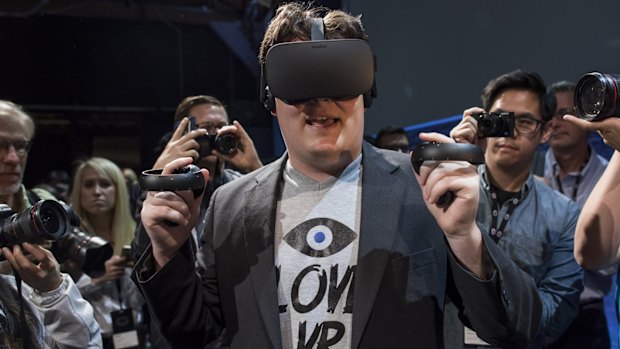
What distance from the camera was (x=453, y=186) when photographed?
0.91 meters

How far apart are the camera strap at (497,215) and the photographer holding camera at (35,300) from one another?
1284 mm

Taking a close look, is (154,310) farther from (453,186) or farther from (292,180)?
(453,186)

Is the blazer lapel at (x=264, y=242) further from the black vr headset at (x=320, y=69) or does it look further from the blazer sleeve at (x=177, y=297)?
the black vr headset at (x=320, y=69)

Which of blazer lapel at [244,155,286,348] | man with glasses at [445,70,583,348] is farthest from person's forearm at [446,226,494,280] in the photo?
man with glasses at [445,70,583,348]

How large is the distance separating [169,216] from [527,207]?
1.32 m

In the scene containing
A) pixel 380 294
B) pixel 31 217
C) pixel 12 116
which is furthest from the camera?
pixel 12 116

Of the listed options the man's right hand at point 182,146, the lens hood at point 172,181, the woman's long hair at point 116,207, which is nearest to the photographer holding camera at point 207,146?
the man's right hand at point 182,146

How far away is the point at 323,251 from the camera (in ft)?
3.83

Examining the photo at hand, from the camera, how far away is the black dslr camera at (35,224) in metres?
1.27

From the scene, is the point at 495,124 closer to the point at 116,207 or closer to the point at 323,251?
the point at 323,251

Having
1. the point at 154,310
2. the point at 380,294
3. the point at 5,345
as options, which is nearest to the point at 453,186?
the point at 380,294

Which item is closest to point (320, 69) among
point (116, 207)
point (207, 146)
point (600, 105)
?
point (600, 105)

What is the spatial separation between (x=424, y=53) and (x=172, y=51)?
1.45m

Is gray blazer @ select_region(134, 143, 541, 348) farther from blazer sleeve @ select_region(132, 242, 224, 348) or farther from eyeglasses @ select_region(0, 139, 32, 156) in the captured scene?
eyeglasses @ select_region(0, 139, 32, 156)
